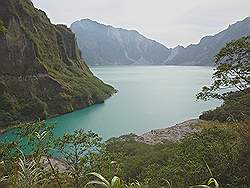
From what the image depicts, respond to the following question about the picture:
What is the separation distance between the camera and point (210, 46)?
166m

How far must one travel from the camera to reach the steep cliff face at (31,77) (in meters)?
32.2

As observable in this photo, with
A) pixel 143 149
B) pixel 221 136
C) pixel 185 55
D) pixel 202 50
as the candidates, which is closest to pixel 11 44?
pixel 143 149

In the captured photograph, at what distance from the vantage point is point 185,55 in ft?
639

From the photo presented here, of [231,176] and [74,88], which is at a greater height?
[231,176]

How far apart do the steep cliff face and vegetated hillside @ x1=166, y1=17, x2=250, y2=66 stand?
101 m

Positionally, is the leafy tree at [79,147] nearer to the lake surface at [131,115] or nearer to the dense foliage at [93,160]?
the dense foliage at [93,160]

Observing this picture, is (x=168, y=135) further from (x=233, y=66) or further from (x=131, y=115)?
(x=233, y=66)

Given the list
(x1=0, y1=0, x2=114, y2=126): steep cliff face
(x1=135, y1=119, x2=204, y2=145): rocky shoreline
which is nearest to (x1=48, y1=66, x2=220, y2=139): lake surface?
(x1=0, y1=0, x2=114, y2=126): steep cliff face

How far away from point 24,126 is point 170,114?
28.4 m

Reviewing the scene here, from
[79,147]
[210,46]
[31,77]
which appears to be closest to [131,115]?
[31,77]

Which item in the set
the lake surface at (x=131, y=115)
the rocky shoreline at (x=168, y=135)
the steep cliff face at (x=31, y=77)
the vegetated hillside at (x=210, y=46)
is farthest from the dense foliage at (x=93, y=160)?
the vegetated hillside at (x=210, y=46)

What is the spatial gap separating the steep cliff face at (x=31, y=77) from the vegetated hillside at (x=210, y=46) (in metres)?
101

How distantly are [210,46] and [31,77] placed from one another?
14167 centimetres

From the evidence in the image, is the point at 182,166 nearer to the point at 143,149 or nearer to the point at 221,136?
the point at 221,136
